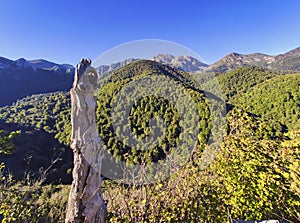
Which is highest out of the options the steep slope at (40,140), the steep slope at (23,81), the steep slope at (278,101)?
the steep slope at (23,81)

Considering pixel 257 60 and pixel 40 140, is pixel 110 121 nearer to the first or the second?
pixel 40 140

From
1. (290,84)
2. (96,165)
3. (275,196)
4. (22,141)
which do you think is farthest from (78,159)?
(290,84)

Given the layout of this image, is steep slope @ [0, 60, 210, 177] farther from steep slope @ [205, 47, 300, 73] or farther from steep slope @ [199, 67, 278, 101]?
steep slope @ [205, 47, 300, 73]

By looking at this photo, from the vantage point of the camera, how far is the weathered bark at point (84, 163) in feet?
4.51

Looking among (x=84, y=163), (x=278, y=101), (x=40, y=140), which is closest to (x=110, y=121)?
(x=40, y=140)

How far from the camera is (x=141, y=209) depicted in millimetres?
2623

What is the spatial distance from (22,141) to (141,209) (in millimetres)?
16667

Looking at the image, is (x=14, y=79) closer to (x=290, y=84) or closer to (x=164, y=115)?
(x=164, y=115)

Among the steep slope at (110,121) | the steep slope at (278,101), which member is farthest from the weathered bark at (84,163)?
the steep slope at (278,101)

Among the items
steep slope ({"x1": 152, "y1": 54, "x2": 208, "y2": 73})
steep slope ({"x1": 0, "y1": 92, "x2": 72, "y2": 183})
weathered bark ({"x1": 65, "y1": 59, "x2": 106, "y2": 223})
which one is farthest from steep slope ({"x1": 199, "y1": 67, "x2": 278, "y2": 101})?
weathered bark ({"x1": 65, "y1": 59, "x2": 106, "y2": 223})

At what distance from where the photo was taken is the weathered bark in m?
1.38

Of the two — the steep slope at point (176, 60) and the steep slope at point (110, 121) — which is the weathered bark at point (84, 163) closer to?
the steep slope at point (176, 60)

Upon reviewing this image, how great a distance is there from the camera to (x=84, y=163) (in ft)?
4.60

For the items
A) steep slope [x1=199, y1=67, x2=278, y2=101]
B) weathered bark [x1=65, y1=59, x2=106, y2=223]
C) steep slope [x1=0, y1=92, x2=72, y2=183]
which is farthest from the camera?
steep slope [x1=199, y1=67, x2=278, y2=101]
